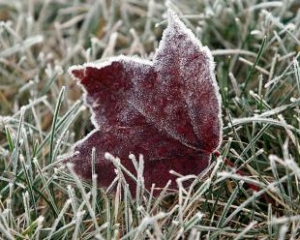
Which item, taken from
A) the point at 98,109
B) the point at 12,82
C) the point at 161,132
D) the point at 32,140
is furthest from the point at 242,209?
the point at 12,82

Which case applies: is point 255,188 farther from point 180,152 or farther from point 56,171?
point 56,171

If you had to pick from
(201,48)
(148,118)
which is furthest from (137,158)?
(201,48)

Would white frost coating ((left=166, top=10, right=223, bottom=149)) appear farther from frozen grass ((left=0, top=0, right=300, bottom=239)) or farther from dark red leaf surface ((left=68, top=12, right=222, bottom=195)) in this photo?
frozen grass ((left=0, top=0, right=300, bottom=239))

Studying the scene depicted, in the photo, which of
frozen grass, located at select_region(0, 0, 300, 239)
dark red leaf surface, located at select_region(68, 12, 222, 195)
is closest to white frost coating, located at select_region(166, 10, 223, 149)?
dark red leaf surface, located at select_region(68, 12, 222, 195)

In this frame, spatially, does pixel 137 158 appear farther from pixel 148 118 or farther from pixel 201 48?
pixel 201 48

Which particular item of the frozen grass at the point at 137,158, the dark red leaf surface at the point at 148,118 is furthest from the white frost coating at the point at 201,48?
the frozen grass at the point at 137,158

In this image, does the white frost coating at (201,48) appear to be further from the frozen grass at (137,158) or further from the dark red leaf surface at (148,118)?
the frozen grass at (137,158)
